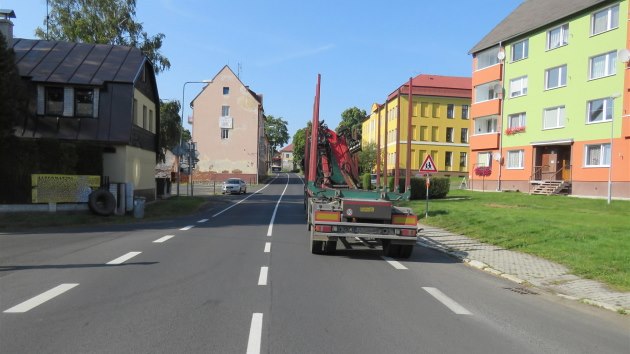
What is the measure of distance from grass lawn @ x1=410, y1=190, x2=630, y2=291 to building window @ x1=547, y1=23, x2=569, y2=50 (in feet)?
47.0

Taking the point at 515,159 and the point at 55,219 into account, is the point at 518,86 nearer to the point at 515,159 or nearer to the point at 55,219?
the point at 515,159

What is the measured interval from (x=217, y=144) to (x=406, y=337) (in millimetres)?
64941

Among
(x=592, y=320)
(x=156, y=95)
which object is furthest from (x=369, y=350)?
(x=156, y=95)

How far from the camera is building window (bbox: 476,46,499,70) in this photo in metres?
42.3

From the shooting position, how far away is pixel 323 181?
54.0 feet

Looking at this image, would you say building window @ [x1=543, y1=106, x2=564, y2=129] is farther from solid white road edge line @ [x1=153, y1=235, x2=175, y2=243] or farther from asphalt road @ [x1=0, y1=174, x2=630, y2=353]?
solid white road edge line @ [x1=153, y1=235, x2=175, y2=243]

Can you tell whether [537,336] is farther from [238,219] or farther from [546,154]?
[546,154]

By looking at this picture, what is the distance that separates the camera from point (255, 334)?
5469 millimetres

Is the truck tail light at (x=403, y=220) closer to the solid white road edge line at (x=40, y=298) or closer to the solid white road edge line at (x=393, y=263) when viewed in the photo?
the solid white road edge line at (x=393, y=263)

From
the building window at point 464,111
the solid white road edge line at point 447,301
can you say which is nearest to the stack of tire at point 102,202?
the solid white road edge line at point 447,301

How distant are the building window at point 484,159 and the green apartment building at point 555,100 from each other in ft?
0.28

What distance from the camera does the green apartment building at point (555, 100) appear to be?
2997 cm

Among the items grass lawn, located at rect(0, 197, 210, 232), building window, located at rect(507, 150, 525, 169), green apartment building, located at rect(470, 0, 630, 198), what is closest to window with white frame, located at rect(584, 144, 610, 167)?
green apartment building, located at rect(470, 0, 630, 198)

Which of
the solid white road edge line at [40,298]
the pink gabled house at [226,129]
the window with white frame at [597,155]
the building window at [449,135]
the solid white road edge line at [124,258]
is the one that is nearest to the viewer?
the solid white road edge line at [40,298]
